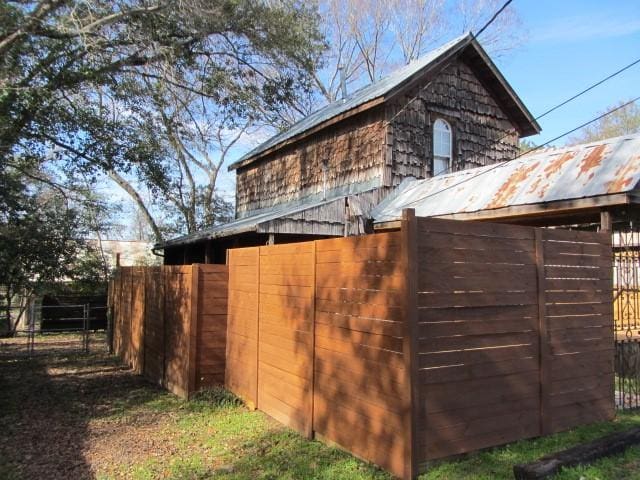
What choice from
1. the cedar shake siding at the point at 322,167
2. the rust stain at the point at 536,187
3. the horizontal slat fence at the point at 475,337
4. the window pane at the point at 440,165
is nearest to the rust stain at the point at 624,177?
the rust stain at the point at 536,187

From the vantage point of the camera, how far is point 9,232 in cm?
1252

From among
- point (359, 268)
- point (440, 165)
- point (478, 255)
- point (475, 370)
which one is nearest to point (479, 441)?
point (475, 370)

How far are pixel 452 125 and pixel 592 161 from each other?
610 centimetres

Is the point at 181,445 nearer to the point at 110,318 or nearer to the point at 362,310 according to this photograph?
the point at 362,310

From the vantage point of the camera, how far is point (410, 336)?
4195 mm

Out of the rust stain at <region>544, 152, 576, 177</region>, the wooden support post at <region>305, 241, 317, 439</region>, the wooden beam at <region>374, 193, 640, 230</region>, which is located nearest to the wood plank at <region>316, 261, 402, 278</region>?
the wooden support post at <region>305, 241, 317, 439</region>

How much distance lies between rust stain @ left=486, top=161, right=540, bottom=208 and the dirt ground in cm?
642

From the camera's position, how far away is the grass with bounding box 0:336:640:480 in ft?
15.2

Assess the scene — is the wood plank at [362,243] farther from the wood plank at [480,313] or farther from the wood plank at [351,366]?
the wood plank at [351,366]

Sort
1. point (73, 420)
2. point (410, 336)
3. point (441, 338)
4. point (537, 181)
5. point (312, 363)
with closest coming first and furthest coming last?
point (410, 336) < point (441, 338) < point (312, 363) < point (73, 420) < point (537, 181)

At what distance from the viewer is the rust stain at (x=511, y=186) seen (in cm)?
889

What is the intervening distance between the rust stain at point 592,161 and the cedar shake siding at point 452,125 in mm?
4951

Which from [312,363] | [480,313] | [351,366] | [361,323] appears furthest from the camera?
[312,363]

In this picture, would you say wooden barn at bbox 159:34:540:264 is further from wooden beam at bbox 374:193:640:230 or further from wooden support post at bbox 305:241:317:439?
wooden support post at bbox 305:241:317:439
